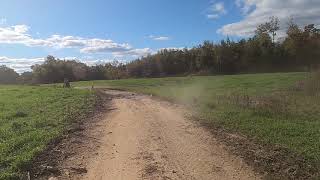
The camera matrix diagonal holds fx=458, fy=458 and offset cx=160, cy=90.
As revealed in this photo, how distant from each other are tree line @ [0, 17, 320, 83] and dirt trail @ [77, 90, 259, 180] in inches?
472

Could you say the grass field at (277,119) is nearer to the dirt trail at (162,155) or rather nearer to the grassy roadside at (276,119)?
the grassy roadside at (276,119)

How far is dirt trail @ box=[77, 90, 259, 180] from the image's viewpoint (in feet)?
30.4

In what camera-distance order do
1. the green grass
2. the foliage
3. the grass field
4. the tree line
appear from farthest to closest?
the foliage, the tree line, the grass field, the green grass

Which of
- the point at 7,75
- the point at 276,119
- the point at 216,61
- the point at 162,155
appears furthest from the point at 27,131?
the point at 7,75

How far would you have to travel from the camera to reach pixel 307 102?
21.2 m

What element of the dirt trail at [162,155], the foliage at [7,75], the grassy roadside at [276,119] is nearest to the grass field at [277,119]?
the grassy roadside at [276,119]

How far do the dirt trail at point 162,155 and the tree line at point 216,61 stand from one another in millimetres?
11991

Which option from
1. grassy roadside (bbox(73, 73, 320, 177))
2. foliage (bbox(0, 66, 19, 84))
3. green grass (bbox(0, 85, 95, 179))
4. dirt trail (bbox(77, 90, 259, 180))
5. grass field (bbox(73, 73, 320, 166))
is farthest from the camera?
foliage (bbox(0, 66, 19, 84))

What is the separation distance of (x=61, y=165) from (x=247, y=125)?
23.8 ft

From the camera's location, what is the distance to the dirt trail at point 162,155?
30.4 ft

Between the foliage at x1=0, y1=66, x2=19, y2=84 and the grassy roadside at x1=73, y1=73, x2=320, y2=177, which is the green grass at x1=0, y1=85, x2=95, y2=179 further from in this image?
the foliage at x1=0, y1=66, x2=19, y2=84

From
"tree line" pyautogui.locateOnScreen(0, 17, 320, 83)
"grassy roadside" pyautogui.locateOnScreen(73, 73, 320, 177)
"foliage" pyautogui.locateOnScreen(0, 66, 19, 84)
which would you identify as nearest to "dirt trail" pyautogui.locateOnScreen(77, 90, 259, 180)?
"grassy roadside" pyautogui.locateOnScreen(73, 73, 320, 177)

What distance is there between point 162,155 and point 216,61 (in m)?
50.5

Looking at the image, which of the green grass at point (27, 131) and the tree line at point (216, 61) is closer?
the green grass at point (27, 131)
